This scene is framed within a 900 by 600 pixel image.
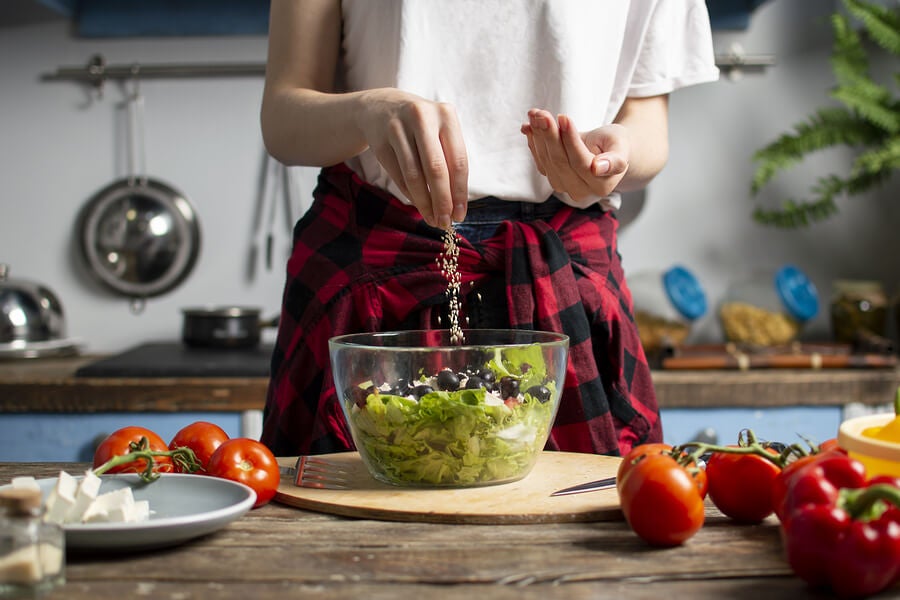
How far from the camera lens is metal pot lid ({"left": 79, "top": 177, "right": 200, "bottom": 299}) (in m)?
2.41

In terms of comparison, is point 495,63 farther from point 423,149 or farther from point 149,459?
point 149,459

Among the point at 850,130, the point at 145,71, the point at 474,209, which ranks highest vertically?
the point at 145,71

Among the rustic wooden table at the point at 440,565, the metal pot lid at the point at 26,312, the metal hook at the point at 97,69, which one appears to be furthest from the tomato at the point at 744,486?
the metal hook at the point at 97,69

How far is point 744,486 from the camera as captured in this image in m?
0.70

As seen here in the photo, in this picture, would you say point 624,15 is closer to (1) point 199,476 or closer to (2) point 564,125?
(2) point 564,125

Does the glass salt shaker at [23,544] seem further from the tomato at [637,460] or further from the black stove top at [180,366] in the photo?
the black stove top at [180,366]

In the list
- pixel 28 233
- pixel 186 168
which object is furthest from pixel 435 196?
pixel 28 233

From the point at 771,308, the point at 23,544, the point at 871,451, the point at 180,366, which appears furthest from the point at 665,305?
the point at 23,544

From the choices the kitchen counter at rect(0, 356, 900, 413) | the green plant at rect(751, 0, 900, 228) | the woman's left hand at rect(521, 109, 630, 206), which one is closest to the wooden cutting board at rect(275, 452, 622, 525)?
the woman's left hand at rect(521, 109, 630, 206)

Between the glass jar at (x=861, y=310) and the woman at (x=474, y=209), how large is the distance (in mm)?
1369

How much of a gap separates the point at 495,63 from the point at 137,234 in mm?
1571

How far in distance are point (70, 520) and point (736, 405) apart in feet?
5.23

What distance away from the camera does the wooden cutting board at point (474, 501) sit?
2.35 feet

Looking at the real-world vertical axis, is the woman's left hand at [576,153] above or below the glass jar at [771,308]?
above
